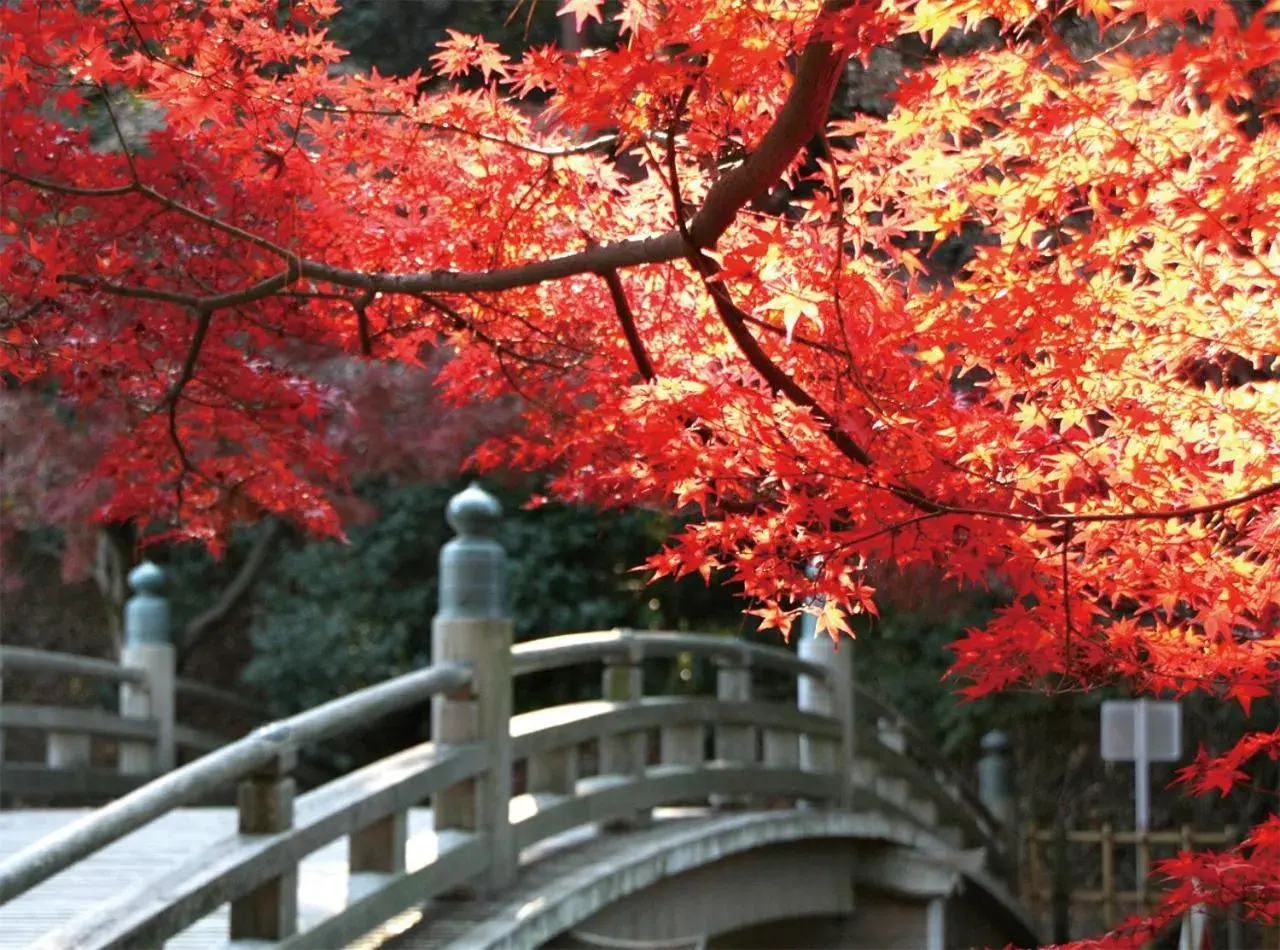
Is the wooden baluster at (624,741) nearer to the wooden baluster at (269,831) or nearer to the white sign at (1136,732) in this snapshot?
the wooden baluster at (269,831)

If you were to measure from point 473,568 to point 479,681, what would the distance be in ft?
1.53

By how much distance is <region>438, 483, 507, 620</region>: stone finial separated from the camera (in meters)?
7.41

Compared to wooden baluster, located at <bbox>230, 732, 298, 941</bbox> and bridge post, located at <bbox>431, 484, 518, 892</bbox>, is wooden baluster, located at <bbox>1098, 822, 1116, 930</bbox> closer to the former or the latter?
bridge post, located at <bbox>431, 484, 518, 892</bbox>

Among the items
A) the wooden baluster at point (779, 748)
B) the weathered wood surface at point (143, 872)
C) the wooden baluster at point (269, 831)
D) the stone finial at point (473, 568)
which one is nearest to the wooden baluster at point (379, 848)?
the weathered wood surface at point (143, 872)

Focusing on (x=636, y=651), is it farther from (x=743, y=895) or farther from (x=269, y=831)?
(x=269, y=831)

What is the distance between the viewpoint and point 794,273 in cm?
412

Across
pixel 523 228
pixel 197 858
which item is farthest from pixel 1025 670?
pixel 197 858

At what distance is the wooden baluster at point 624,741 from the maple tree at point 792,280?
10.2ft

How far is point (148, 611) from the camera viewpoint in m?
11.5

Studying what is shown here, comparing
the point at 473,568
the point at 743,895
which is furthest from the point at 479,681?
the point at 743,895

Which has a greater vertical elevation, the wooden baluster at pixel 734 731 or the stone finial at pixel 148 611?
the stone finial at pixel 148 611

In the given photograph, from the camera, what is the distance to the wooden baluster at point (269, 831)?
5859mm

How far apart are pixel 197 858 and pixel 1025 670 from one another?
8.79 feet

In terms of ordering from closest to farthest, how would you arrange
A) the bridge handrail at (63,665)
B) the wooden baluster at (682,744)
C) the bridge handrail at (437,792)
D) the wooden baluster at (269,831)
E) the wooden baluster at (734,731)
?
the bridge handrail at (437,792)
the wooden baluster at (269,831)
the wooden baluster at (682,744)
the wooden baluster at (734,731)
the bridge handrail at (63,665)
